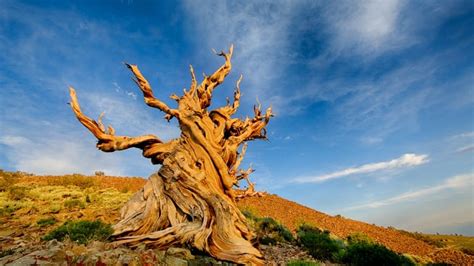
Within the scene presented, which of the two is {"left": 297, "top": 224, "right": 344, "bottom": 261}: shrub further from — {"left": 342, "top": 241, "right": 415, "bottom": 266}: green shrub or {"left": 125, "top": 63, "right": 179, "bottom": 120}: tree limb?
{"left": 125, "top": 63, "right": 179, "bottom": 120}: tree limb

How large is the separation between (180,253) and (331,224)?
18412 mm

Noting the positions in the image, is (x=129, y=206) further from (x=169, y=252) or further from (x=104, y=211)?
(x=104, y=211)

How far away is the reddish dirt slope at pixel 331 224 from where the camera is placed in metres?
19.7

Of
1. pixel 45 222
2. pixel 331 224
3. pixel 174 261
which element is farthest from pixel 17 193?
pixel 331 224

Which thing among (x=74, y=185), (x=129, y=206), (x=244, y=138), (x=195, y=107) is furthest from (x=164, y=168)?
(x=74, y=185)

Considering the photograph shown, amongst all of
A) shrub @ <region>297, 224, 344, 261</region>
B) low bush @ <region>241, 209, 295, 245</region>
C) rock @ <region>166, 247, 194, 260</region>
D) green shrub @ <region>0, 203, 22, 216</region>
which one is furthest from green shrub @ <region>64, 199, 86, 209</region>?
rock @ <region>166, 247, 194, 260</region>

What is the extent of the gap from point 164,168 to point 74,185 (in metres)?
18.1

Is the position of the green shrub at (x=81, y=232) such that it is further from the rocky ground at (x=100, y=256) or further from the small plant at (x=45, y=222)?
the rocky ground at (x=100, y=256)

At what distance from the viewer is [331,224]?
908 inches

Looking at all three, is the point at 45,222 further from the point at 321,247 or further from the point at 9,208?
the point at 321,247

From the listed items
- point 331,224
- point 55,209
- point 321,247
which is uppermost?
point 331,224

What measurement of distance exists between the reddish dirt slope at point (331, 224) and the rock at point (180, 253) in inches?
524

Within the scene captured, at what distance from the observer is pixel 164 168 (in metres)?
9.35

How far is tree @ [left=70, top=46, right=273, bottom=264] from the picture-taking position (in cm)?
777
